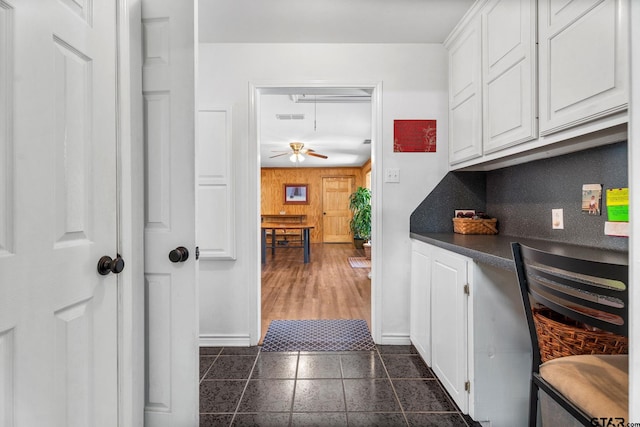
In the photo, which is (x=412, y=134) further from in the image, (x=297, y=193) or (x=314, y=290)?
(x=297, y=193)

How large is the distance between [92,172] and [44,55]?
33 centimetres

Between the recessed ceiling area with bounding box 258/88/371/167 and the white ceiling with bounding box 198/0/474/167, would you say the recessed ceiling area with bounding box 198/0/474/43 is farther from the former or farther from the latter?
the recessed ceiling area with bounding box 258/88/371/167

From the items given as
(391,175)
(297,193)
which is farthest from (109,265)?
(297,193)

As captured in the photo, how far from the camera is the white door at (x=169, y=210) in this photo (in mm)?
1188

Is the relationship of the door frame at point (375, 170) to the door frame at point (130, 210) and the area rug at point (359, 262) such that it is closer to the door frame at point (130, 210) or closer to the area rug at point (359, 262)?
the door frame at point (130, 210)

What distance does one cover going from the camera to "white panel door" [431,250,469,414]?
1.43 metres

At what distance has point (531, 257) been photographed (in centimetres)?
93

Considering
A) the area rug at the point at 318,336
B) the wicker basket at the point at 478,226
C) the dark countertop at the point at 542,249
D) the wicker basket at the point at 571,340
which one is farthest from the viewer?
the area rug at the point at 318,336

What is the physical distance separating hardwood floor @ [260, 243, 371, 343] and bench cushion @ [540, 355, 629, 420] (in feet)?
6.06

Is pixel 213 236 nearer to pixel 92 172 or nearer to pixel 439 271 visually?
pixel 92 172

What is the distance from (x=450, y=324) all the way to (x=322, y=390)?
0.81 metres

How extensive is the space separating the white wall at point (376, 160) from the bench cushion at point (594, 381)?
138cm

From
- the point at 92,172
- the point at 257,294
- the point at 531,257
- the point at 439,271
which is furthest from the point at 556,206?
the point at 92,172

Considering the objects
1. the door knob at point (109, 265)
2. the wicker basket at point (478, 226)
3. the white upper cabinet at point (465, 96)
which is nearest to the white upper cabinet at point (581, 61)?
Answer: the white upper cabinet at point (465, 96)
